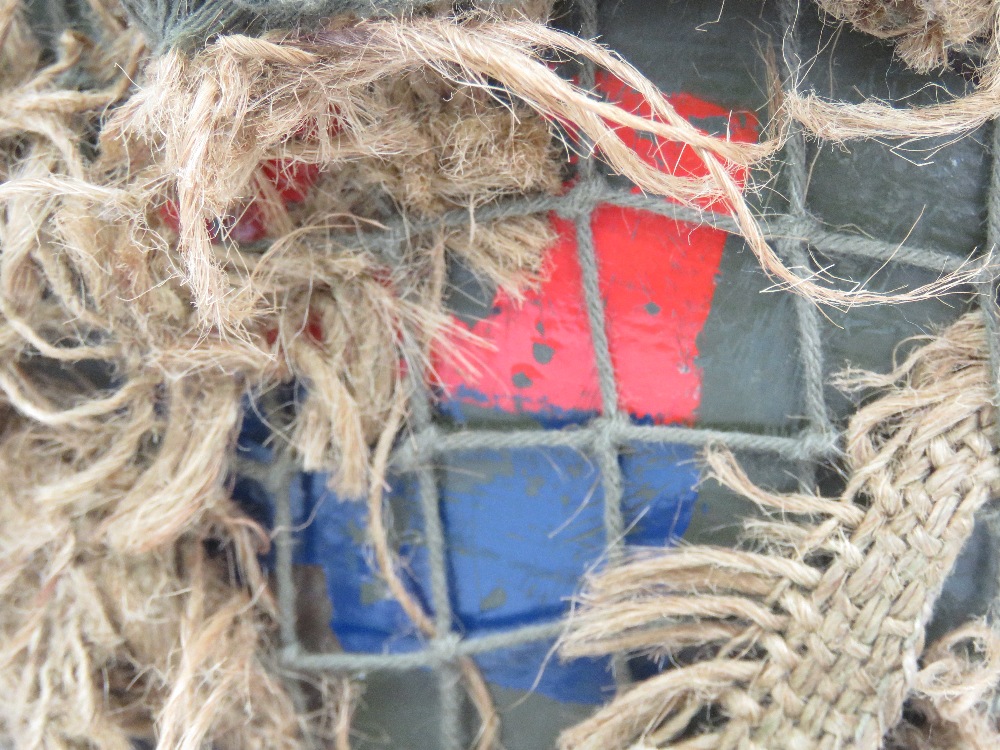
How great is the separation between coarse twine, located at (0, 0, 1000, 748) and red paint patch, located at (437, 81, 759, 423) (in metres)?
0.03

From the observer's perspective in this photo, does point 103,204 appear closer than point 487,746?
Yes

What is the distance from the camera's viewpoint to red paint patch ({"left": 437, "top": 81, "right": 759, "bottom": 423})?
2.07 feet

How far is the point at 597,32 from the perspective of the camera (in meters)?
0.62

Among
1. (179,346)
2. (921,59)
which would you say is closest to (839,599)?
(921,59)

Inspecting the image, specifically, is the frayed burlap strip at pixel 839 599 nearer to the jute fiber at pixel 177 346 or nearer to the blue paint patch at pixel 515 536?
the blue paint patch at pixel 515 536

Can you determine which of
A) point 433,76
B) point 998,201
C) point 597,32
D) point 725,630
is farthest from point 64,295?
point 998,201

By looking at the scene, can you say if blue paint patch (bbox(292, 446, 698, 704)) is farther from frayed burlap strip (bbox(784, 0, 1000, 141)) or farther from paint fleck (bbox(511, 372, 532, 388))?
frayed burlap strip (bbox(784, 0, 1000, 141))

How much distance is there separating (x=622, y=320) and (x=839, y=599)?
28 centimetres

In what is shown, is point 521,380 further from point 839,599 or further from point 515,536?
point 839,599

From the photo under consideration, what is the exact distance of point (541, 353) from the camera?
0.69 metres

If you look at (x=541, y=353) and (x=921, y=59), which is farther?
(x=541, y=353)

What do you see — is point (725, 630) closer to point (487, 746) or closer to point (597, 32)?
point (487, 746)

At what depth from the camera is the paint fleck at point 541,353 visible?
0.69m

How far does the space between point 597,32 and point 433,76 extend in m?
0.13
